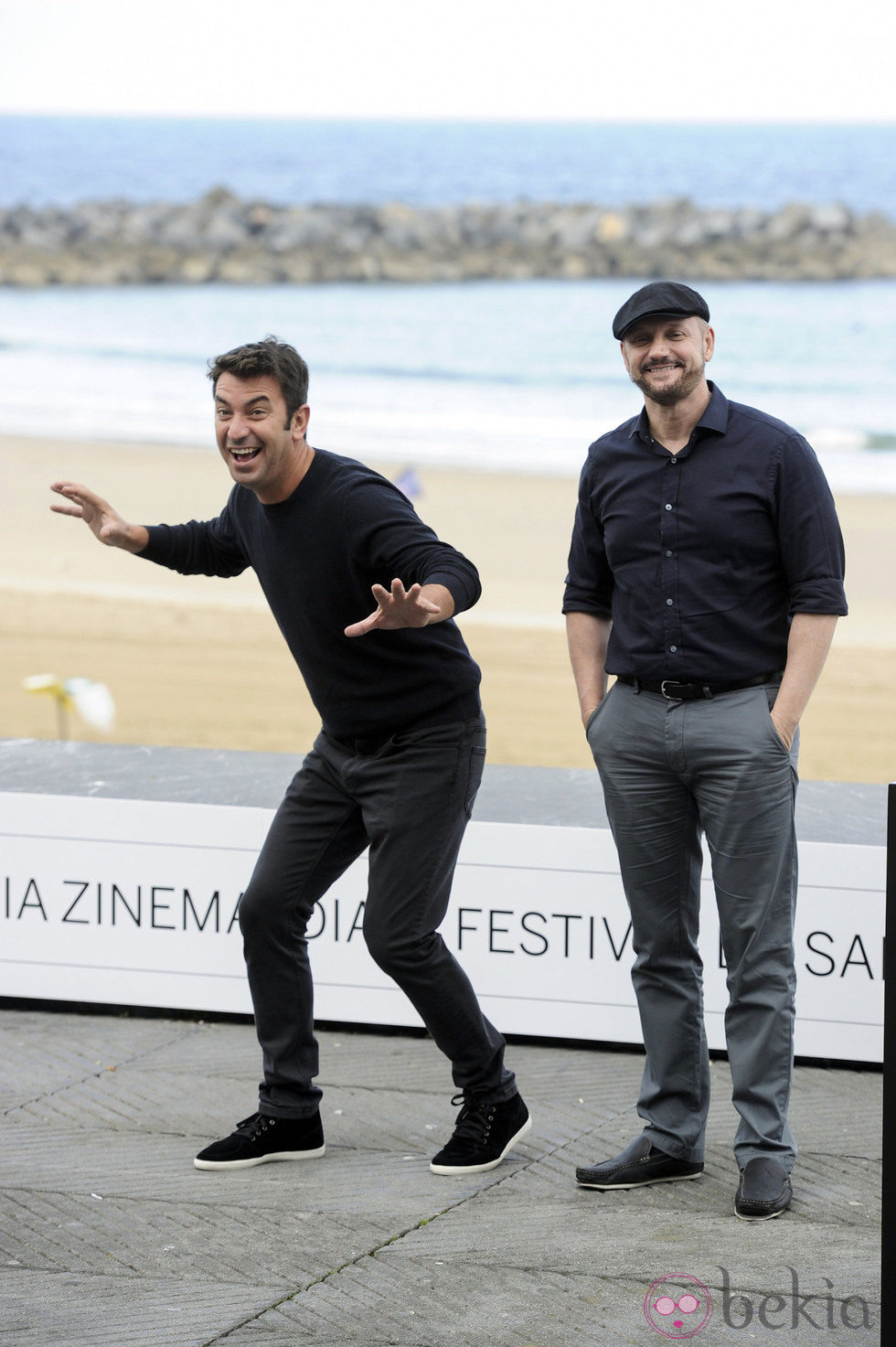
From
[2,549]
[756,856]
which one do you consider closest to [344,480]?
[756,856]

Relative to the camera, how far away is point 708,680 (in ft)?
10.2

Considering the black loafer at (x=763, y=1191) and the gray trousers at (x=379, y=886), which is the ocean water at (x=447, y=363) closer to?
the gray trousers at (x=379, y=886)

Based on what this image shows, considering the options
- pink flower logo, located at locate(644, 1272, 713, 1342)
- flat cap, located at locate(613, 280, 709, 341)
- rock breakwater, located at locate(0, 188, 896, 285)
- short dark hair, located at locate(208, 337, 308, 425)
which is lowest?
pink flower logo, located at locate(644, 1272, 713, 1342)

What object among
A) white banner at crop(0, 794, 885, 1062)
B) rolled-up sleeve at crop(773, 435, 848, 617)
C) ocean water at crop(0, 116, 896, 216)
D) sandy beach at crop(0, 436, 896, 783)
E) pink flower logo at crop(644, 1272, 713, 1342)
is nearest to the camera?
pink flower logo at crop(644, 1272, 713, 1342)

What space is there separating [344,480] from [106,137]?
35175mm

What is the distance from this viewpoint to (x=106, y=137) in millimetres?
35625

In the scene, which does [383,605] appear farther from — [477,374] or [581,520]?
[477,374]

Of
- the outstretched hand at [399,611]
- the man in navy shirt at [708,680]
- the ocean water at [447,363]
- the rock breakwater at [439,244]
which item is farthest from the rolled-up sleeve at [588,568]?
the rock breakwater at [439,244]

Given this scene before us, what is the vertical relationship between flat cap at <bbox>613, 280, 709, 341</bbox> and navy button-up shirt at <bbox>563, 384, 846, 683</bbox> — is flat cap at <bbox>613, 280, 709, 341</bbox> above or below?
above

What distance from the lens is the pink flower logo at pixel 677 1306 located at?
2.68m

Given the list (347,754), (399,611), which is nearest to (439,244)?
(347,754)

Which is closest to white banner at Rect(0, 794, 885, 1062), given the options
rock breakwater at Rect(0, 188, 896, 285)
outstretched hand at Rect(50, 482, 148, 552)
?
outstretched hand at Rect(50, 482, 148, 552)

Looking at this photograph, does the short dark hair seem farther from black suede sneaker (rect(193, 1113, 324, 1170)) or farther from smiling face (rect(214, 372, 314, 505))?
black suede sneaker (rect(193, 1113, 324, 1170))

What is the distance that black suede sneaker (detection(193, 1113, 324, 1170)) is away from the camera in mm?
3406
